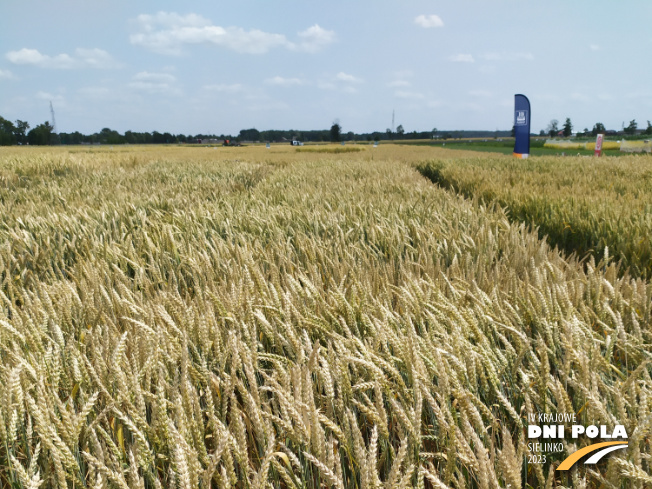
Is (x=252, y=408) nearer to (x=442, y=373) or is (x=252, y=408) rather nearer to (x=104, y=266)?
(x=442, y=373)

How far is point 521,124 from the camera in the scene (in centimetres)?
1731

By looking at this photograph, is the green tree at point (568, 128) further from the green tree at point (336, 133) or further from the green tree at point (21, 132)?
the green tree at point (21, 132)

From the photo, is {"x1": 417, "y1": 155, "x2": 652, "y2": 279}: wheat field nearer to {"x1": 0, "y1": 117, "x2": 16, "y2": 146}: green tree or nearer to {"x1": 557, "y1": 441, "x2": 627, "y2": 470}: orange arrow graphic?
{"x1": 557, "y1": 441, "x2": 627, "y2": 470}: orange arrow graphic

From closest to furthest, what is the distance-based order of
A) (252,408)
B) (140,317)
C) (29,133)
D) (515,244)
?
(252,408) → (140,317) → (515,244) → (29,133)

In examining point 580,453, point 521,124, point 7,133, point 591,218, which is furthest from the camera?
point 7,133

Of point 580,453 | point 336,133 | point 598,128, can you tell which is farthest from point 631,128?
point 580,453

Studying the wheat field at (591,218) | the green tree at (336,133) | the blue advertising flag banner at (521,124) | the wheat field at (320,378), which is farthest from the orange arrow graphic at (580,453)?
the green tree at (336,133)

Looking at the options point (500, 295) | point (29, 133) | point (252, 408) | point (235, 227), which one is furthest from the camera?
point (29, 133)

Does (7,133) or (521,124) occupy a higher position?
(7,133)

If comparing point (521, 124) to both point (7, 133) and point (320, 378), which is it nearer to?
point (320, 378)

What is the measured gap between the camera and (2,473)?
0.91 metres

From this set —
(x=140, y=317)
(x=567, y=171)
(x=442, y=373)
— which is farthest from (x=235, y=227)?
(x=567, y=171)

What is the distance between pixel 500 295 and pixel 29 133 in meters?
101

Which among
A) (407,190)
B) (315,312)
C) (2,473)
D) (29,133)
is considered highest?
(29,133)
